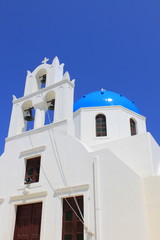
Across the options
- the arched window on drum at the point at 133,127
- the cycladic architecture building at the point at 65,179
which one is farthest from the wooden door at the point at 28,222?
the arched window on drum at the point at 133,127

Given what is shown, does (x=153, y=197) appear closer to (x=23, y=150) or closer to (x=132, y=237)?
Answer: (x=132, y=237)

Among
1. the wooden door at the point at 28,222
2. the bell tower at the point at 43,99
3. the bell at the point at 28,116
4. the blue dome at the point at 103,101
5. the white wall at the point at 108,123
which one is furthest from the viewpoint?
the blue dome at the point at 103,101

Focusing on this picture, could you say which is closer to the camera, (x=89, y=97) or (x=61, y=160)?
(x=61, y=160)

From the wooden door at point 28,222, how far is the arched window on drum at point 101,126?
613 cm

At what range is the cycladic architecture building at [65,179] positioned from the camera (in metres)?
7.28

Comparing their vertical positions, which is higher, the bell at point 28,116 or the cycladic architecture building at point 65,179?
the bell at point 28,116

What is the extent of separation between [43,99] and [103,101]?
4.87 meters

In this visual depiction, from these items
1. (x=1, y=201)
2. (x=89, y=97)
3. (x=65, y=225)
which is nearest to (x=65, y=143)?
(x=65, y=225)

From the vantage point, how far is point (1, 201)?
9.32 metres

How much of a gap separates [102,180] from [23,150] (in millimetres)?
4090

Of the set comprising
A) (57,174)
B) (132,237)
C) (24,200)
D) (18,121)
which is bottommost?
(132,237)

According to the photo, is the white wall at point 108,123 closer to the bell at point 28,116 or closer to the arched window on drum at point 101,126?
the arched window on drum at point 101,126

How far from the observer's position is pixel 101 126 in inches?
546

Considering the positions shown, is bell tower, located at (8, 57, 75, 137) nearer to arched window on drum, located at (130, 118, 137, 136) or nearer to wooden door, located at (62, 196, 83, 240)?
wooden door, located at (62, 196, 83, 240)
